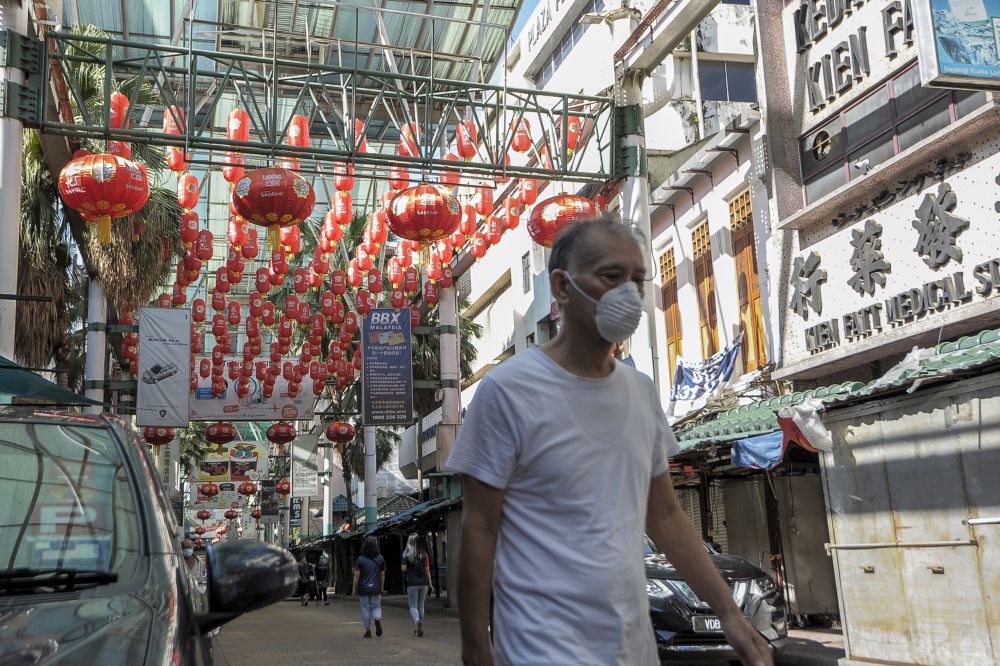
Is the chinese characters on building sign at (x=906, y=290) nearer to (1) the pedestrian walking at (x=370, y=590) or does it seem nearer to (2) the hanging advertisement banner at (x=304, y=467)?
(1) the pedestrian walking at (x=370, y=590)

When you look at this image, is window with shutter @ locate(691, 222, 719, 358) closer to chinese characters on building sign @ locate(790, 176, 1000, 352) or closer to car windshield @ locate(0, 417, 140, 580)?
chinese characters on building sign @ locate(790, 176, 1000, 352)

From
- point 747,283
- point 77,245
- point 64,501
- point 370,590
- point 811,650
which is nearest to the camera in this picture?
point 64,501

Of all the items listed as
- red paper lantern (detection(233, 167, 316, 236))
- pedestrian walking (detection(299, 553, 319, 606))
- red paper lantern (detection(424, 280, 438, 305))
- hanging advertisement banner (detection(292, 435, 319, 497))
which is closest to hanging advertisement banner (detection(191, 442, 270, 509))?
hanging advertisement banner (detection(292, 435, 319, 497))

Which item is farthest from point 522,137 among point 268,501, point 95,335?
point 268,501

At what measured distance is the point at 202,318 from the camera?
2572 centimetres

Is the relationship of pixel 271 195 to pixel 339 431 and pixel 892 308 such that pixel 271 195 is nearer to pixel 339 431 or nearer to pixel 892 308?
pixel 892 308

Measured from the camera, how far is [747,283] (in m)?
17.7

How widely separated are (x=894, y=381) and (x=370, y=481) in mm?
25412

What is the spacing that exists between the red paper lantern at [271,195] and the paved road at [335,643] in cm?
541

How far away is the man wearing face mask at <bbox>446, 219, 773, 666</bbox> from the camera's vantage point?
8.10 feet

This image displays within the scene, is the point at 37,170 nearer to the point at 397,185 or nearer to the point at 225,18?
the point at 225,18

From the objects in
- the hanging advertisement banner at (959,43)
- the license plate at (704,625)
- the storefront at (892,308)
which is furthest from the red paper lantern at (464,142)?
the license plate at (704,625)

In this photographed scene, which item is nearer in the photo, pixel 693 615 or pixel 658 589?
pixel 693 615

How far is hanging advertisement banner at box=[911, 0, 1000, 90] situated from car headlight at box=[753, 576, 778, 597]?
512cm
